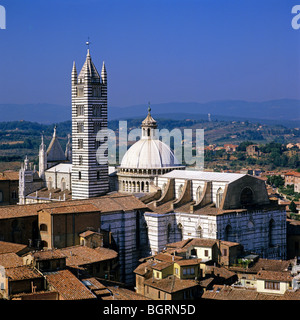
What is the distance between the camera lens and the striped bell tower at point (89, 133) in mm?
38125

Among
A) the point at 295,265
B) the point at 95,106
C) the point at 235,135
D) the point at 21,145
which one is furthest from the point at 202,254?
the point at 235,135

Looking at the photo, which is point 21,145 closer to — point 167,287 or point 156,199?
point 156,199

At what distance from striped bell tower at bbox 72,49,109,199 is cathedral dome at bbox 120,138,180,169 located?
1.45 meters

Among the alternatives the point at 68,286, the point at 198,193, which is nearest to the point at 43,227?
the point at 68,286

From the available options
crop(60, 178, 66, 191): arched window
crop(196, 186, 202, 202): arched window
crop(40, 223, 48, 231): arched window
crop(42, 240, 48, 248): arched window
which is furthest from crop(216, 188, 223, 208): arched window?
crop(60, 178, 66, 191): arched window

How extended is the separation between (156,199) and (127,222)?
365 centimetres

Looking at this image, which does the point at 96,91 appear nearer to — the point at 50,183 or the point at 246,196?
the point at 50,183

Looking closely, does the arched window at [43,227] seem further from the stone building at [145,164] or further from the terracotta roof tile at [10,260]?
the stone building at [145,164]

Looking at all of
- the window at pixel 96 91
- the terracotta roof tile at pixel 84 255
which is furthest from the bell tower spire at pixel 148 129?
the terracotta roof tile at pixel 84 255

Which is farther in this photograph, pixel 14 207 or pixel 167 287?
pixel 14 207

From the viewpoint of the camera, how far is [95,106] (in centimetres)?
3844

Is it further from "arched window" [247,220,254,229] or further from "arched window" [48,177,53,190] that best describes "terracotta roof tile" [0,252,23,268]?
"arched window" [48,177,53,190]

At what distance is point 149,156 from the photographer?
38.0 m

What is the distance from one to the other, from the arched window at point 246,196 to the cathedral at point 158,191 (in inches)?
1.9
